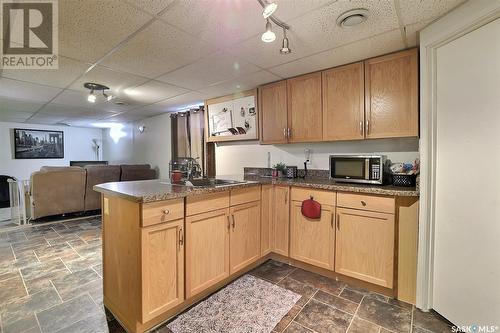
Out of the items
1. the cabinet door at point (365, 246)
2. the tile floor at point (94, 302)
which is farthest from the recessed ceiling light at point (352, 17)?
the tile floor at point (94, 302)

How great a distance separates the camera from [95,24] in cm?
165

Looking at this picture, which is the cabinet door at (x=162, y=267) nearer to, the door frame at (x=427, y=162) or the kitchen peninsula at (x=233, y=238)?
the kitchen peninsula at (x=233, y=238)

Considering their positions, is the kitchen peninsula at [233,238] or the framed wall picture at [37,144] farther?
the framed wall picture at [37,144]

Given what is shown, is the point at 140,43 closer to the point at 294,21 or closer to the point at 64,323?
the point at 294,21

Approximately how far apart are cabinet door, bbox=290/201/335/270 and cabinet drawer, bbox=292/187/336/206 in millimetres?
49

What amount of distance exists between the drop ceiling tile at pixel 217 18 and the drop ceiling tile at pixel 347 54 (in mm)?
766

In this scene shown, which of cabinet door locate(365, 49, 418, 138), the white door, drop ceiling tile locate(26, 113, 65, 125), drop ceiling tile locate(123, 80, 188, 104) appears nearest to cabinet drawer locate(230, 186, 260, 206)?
cabinet door locate(365, 49, 418, 138)

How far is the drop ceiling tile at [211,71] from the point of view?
2266mm

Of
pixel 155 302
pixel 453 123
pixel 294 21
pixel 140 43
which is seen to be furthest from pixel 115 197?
pixel 453 123

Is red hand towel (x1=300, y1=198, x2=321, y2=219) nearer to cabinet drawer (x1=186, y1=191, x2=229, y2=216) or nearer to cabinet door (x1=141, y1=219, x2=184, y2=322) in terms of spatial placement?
cabinet drawer (x1=186, y1=191, x2=229, y2=216)

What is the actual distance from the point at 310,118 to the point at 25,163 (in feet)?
26.4

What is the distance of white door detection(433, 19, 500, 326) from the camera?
141 centimetres

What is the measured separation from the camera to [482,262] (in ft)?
4.82

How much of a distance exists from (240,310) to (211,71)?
7.70 ft
